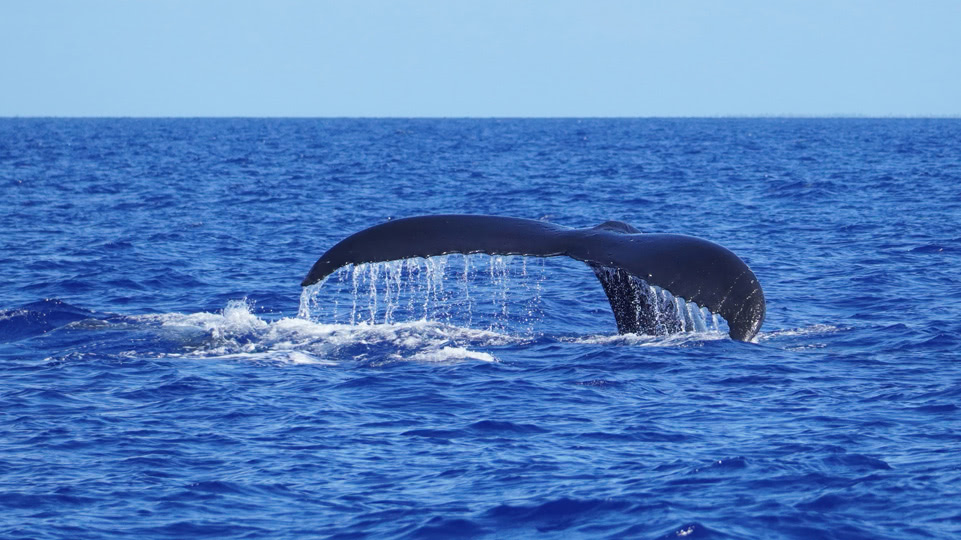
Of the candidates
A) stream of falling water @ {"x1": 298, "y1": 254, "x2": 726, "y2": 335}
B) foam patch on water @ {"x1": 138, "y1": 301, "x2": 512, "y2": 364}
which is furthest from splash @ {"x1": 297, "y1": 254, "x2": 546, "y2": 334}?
foam patch on water @ {"x1": 138, "y1": 301, "x2": 512, "y2": 364}

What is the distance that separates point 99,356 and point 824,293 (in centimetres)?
1002

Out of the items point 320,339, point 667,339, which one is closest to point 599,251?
point 667,339

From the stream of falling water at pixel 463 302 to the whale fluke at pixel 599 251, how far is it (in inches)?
58.1

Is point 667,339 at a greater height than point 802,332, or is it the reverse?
point 667,339

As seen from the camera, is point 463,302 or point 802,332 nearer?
point 802,332

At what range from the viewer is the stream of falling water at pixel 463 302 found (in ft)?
43.3

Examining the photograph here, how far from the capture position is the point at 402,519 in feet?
26.7

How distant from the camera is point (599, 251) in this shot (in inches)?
420

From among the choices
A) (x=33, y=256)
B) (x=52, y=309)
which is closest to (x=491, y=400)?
(x=52, y=309)

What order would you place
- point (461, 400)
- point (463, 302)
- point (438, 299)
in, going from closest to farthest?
point (461, 400) < point (463, 302) < point (438, 299)

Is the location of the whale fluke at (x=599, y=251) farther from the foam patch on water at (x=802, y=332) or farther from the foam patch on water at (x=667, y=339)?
the foam patch on water at (x=802, y=332)

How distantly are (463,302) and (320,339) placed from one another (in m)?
4.10

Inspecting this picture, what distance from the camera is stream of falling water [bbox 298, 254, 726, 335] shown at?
1320 cm

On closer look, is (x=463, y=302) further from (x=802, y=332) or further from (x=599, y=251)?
(x=599, y=251)
